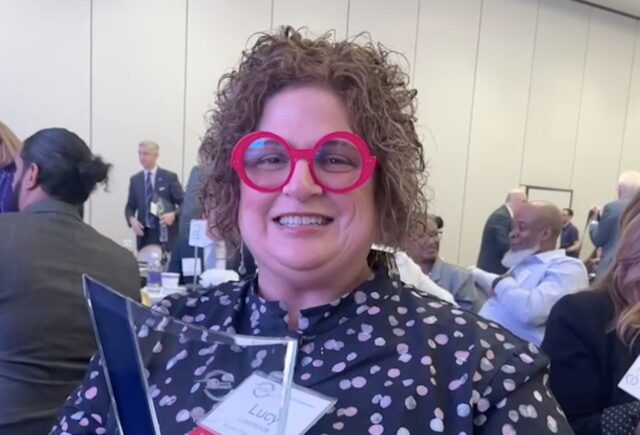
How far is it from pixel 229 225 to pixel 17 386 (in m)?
1.10

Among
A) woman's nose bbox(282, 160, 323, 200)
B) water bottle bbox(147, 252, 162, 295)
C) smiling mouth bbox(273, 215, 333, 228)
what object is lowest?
water bottle bbox(147, 252, 162, 295)

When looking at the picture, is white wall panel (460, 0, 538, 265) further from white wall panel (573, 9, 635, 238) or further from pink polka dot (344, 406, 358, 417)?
pink polka dot (344, 406, 358, 417)

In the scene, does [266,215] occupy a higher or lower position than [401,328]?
higher

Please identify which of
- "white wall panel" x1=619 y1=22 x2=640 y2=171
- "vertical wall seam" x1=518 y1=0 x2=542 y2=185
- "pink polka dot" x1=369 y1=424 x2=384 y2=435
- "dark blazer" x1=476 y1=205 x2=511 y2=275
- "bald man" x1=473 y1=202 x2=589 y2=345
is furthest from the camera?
"white wall panel" x1=619 y1=22 x2=640 y2=171

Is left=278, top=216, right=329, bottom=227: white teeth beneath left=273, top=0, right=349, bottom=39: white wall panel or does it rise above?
beneath

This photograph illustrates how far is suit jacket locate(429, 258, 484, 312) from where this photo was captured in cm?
320

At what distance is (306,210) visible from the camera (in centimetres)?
83

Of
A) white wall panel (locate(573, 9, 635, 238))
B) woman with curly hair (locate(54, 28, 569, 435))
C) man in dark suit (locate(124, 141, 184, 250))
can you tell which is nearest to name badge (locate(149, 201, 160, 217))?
man in dark suit (locate(124, 141, 184, 250))

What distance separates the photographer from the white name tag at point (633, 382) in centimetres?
119

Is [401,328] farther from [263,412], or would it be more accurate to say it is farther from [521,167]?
[521,167]

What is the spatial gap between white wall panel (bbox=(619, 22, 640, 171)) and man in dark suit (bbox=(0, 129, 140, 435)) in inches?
347

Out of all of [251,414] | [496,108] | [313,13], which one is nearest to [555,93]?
[496,108]

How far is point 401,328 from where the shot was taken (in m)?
0.85

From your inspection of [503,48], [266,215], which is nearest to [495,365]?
[266,215]
